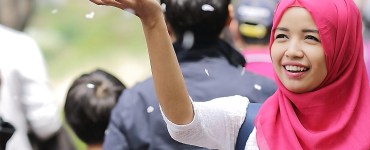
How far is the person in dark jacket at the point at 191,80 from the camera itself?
3.35 metres

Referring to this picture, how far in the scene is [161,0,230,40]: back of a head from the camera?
341cm

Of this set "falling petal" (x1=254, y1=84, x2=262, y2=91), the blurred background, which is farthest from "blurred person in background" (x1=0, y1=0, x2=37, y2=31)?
"falling petal" (x1=254, y1=84, x2=262, y2=91)

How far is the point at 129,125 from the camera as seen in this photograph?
3.36 meters

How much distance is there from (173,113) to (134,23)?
4.52 metres

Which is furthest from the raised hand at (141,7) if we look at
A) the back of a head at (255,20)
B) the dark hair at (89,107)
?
the back of a head at (255,20)

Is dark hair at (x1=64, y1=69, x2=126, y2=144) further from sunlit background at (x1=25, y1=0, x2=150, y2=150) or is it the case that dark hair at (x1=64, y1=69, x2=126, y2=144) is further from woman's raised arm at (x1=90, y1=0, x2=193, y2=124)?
sunlit background at (x1=25, y1=0, x2=150, y2=150)

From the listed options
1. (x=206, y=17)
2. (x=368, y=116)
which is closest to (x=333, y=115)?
(x=368, y=116)

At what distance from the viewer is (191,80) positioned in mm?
3391

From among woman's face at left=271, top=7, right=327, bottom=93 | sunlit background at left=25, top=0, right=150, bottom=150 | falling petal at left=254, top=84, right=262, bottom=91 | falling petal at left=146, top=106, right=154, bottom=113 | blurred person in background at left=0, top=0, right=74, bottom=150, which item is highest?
woman's face at left=271, top=7, right=327, bottom=93

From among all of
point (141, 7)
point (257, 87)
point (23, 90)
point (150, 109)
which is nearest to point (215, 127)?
point (141, 7)

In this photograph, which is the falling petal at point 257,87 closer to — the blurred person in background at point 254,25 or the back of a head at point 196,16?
the back of a head at point 196,16

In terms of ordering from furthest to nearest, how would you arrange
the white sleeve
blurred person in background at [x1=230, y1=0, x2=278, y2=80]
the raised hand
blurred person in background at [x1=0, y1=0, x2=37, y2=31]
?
blurred person in background at [x1=0, y1=0, x2=37, y2=31] < blurred person in background at [x1=230, y1=0, x2=278, y2=80] < the white sleeve < the raised hand

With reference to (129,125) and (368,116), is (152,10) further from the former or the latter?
(129,125)

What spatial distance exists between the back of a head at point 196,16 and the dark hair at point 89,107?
57cm
